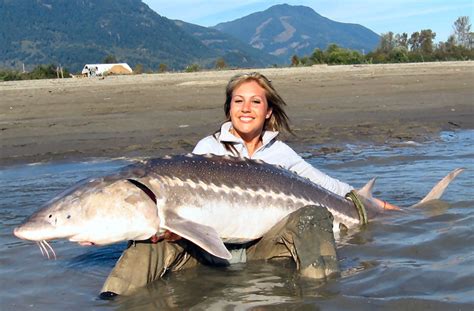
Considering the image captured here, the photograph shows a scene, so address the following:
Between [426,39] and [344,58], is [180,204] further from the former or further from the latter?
[426,39]

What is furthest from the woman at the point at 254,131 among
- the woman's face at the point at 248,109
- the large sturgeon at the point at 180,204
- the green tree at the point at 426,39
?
the green tree at the point at 426,39

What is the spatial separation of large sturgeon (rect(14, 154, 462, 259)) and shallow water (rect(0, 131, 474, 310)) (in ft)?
1.11

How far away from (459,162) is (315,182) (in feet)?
12.1

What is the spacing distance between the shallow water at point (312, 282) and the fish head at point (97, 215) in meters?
0.46

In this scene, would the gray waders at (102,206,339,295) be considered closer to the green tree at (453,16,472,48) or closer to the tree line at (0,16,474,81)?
the tree line at (0,16,474,81)

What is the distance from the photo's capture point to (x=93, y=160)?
954cm

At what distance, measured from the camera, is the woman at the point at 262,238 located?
4.26 metres

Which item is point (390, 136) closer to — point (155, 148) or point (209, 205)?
point (155, 148)

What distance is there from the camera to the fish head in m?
3.76

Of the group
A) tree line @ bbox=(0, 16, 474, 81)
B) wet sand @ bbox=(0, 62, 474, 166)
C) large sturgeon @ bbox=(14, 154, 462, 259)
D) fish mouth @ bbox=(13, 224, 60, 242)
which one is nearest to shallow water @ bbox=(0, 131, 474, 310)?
large sturgeon @ bbox=(14, 154, 462, 259)

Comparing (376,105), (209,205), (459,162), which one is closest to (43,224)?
(209,205)

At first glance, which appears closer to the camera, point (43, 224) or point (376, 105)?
point (43, 224)

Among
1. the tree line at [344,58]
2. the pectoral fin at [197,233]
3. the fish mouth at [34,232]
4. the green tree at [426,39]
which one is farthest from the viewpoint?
the green tree at [426,39]

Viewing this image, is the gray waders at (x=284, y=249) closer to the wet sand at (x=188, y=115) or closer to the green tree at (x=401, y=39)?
the wet sand at (x=188, y=115)
